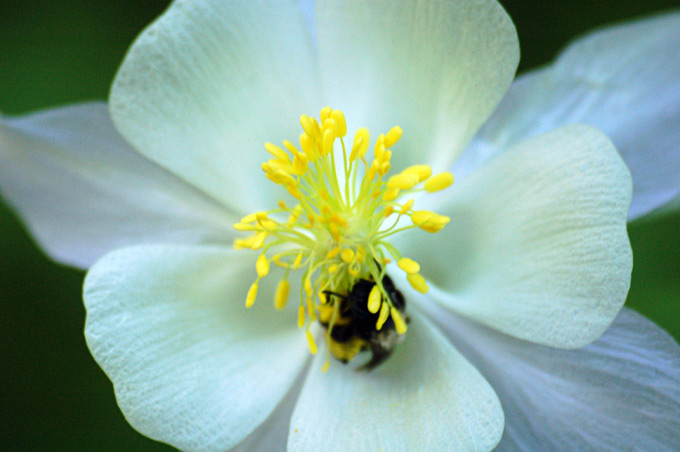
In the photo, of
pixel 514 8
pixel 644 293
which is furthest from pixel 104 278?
pixel 514 8

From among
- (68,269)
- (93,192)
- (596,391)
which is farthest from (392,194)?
(68,269)

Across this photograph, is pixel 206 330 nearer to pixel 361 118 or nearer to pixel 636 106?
pixel 361 118

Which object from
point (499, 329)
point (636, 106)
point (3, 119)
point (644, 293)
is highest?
point (3, 119)

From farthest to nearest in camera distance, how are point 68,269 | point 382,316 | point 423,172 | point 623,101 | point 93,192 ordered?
point 68,269, point 93,192, point 623,101, point 423,172, point 382,316

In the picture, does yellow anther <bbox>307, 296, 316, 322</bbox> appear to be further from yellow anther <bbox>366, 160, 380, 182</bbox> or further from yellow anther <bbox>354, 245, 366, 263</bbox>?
yellow anther <bbox>366, 160, 380, 182</bbox>

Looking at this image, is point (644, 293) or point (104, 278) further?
point (644, 293)

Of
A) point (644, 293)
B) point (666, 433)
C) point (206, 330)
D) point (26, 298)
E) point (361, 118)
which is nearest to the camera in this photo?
point (666, 433)

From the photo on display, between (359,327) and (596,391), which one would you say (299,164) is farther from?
(596,391)

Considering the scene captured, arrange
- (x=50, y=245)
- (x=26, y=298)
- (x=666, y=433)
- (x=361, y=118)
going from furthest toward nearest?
(x=26, y=298)
(x=50, y=245)
(x=361, y=118)
(x=666, y=433)
